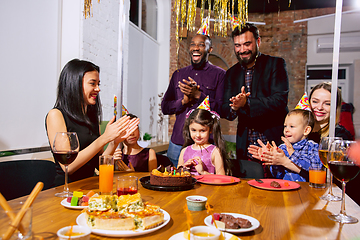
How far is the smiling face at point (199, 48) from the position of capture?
261cm

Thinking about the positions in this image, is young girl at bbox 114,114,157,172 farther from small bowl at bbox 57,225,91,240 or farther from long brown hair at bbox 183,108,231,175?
small bowl at bbox 57,225,91,240

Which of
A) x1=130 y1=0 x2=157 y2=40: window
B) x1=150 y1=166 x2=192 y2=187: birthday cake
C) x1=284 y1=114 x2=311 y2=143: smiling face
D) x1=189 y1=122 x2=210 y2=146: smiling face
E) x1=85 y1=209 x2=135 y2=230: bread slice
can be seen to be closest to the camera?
x1=85 y1=209 x2=135 y2=230: bread slice

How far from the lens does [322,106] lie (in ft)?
6.64

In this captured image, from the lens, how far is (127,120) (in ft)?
4.73

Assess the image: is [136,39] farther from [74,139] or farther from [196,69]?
[74,139]

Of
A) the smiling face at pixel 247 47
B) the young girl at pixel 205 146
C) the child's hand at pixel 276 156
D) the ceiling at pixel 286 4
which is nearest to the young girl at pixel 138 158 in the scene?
the young girl at pixel 205 146

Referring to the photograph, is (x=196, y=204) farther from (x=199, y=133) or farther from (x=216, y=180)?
(x=199, y=133)

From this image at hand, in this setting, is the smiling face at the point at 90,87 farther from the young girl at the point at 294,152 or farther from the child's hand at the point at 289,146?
the child's hand at the point at 289,146

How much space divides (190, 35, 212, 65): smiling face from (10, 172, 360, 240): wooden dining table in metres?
1.60

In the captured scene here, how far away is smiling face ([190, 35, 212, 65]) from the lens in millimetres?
2605

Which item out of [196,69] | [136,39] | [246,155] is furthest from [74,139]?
[136,39]

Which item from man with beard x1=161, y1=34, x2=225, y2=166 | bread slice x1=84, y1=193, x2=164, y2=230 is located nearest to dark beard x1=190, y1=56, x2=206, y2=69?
man with beard x1=161, y1=34, x2=225, y2=166

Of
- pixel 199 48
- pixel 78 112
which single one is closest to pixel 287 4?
pixel 199 48

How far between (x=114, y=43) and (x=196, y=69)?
1537 millimetres
